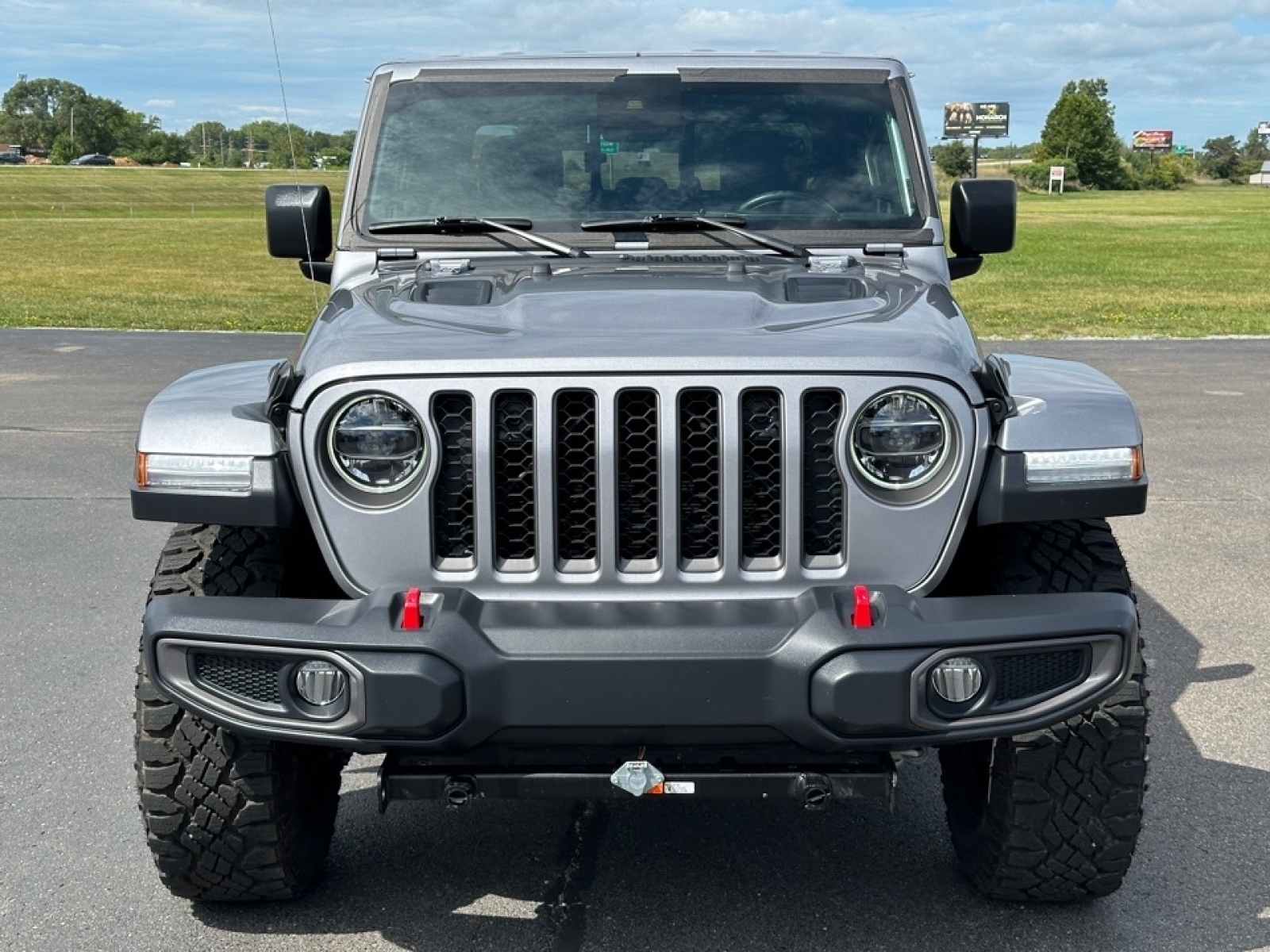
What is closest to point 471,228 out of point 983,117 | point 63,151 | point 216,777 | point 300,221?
point 300,221

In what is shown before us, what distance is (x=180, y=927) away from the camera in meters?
3.83

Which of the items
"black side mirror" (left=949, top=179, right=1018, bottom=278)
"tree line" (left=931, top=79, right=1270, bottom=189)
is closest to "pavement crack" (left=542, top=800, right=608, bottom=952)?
"black side mirror" (left=949, top=179, right=1018, bottom=278)

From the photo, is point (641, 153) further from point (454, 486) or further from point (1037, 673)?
point (1037, 673)

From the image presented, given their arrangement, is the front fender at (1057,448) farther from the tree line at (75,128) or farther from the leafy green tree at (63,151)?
the leafy green tree at (63,151)

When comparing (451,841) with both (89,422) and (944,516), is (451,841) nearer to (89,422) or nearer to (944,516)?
(944,516)

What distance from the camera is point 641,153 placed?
16.0 feet

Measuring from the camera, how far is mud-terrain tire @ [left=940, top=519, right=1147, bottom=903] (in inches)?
140

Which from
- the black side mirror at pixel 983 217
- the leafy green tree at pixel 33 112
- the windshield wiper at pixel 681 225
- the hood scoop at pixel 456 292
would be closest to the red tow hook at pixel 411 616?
the hood scoop at pixel 456 292

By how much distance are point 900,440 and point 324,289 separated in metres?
18.2

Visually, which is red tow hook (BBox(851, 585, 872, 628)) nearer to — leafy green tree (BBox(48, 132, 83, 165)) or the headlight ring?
the headlight ring

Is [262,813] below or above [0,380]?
above

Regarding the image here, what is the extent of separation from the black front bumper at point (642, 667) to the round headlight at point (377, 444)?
276 millimetres

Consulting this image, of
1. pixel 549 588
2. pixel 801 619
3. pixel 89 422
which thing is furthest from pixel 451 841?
pixel 89 422

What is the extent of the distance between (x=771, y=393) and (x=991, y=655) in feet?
2.19
